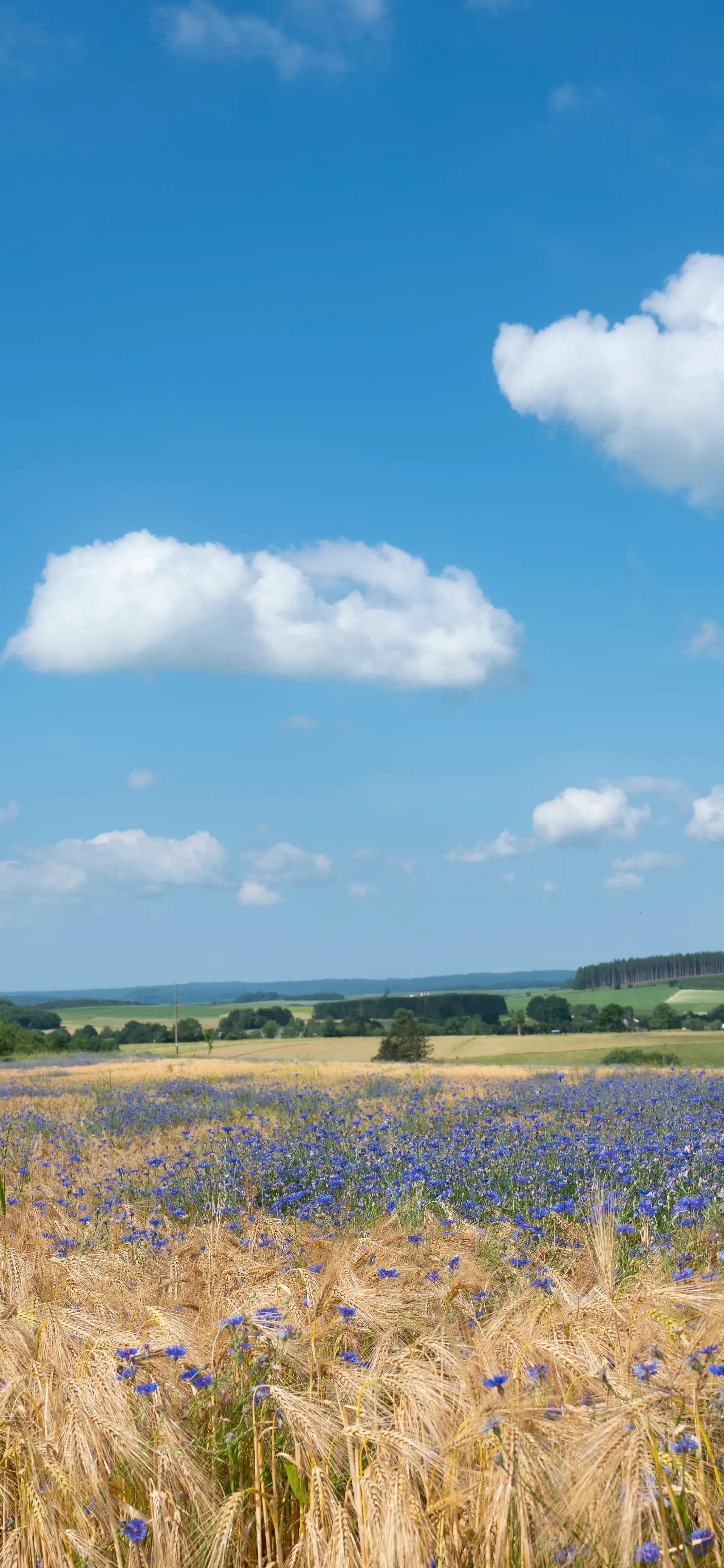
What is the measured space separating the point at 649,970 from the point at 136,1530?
166116 mm

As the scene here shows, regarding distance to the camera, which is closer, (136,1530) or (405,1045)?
(136,1530)

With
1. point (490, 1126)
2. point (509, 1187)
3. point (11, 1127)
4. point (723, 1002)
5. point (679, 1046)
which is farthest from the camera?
point (723, 1002)

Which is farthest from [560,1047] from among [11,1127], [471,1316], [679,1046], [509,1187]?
[471,1316]

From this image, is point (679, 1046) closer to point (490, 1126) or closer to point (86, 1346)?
point (490, 1126)

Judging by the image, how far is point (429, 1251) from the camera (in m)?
5.79

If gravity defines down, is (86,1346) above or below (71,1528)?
above

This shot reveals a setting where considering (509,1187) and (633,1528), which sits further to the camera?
(509,1187)

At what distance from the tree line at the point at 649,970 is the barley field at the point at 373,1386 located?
153m

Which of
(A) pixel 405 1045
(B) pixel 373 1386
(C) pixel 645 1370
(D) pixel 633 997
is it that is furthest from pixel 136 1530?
(D) pixel 633 997

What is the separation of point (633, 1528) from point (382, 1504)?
2.33 ft

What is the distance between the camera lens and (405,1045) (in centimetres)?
6334

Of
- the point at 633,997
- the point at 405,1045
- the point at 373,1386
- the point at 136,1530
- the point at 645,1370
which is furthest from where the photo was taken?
the point at 633,997

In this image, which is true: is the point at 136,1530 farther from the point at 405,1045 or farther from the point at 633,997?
the point at 633,997

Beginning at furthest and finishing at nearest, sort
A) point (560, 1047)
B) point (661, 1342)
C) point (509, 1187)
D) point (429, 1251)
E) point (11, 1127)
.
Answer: point (560, 1047)
point (11, 1127)
point (509, 1187)
point (429, 1251)
point (661, 1342)
